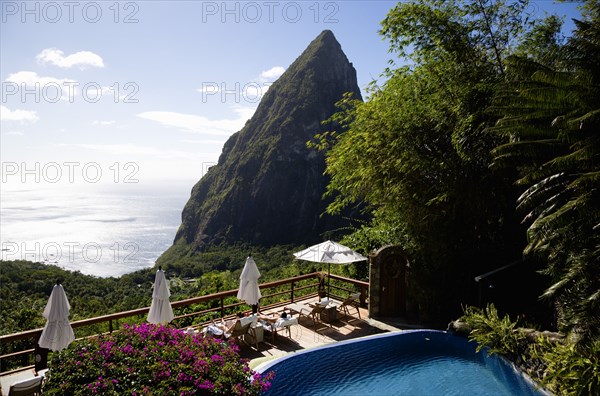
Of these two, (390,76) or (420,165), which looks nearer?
(420,165)

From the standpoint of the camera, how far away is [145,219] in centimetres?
14912

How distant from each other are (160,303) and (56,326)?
69.5 inches

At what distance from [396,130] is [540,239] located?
414 cm

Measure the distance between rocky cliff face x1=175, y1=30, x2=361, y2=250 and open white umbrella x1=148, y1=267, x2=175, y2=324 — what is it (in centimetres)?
6077

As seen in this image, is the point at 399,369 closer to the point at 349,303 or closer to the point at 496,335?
the point at 496,335

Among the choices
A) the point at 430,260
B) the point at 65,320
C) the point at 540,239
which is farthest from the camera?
the point at 430,260

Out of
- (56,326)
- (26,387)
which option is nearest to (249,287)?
(56,326)

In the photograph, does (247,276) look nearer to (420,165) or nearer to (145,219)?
(420,165)

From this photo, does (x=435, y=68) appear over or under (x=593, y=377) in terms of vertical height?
over

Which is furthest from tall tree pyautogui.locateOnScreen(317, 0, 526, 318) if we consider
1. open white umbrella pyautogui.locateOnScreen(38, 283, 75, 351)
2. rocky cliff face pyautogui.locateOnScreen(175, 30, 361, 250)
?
rocky cliff face pyautogui.locateOnScreen(175, 30, 361, 250)

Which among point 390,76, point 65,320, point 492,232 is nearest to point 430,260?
point 492,232

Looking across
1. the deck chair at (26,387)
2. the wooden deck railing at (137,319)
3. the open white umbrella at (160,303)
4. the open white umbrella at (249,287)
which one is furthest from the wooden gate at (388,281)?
the deck chair at (26,387)

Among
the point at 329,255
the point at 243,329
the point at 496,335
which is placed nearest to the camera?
the point at 496,335

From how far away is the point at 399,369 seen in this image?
25.2 ft
